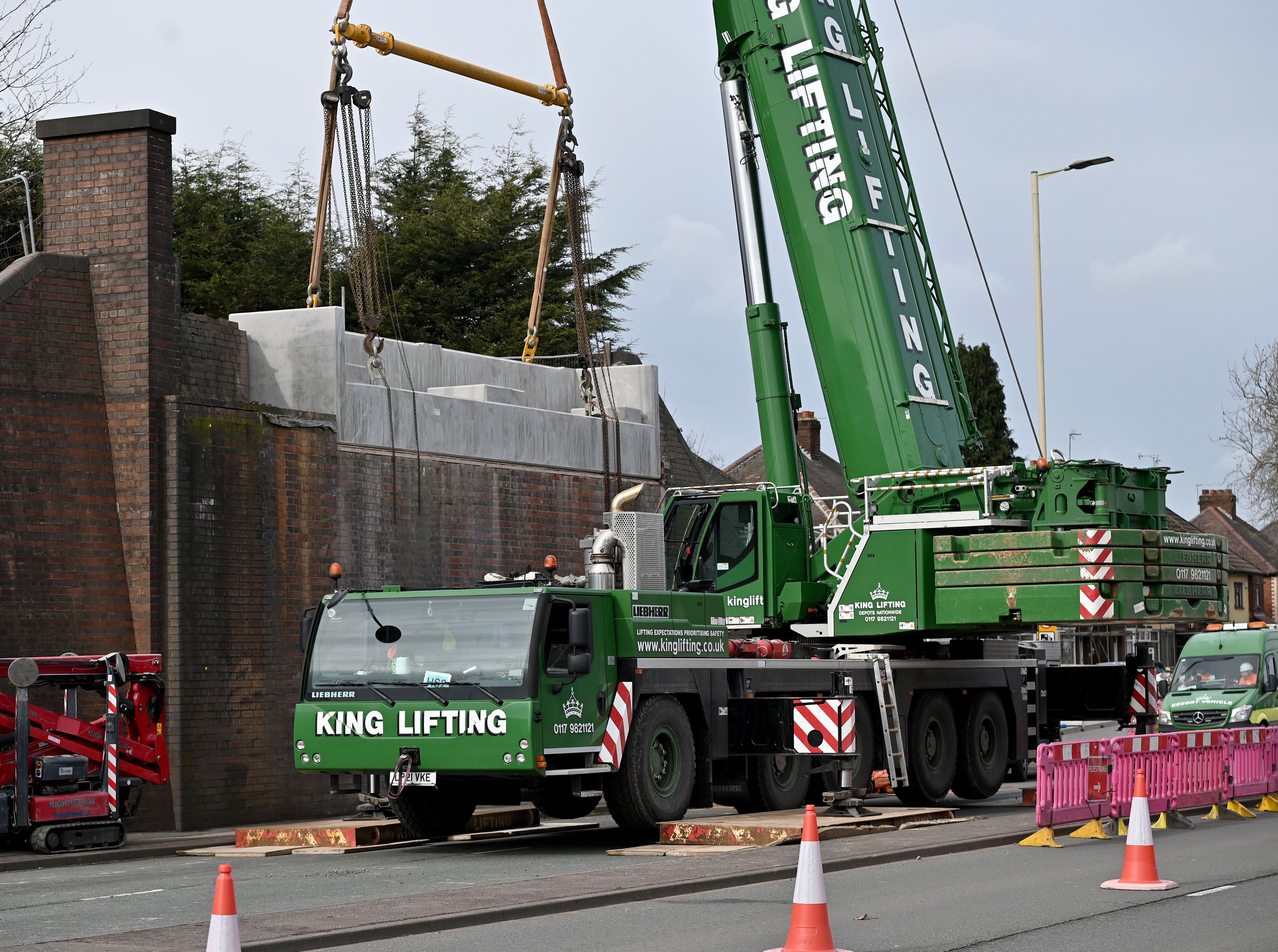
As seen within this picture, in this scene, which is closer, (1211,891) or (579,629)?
(1211,891)

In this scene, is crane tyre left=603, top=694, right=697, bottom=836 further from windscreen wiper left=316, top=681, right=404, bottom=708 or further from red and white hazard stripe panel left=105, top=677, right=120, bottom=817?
red and white hazard stripe panel left=105, top=677, right=120, bottom=817

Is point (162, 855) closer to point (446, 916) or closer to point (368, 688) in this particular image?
point (368, 688)

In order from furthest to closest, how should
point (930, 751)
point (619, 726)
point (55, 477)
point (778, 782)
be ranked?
point (930, 751) → point (55, 477) → point (778, 782) → point (619, 726)

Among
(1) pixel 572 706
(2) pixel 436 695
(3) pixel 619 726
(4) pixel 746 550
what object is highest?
(4) pixel 746 550

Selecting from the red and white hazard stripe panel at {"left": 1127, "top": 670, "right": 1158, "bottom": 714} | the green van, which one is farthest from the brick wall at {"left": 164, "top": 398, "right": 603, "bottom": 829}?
the green van

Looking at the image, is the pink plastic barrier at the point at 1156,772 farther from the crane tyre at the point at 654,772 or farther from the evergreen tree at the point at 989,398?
the evergreen tree at the point at 989,398

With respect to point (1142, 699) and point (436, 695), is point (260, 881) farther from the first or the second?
point (1142, 699)

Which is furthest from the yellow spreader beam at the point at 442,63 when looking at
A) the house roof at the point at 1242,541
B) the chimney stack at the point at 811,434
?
the house roof at the point at 1242,541

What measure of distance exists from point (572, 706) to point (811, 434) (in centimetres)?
4014

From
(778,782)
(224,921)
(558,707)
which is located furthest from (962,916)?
(778,782)

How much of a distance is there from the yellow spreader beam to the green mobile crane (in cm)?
16

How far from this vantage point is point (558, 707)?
46.2 feet

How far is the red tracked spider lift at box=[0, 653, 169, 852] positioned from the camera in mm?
15164

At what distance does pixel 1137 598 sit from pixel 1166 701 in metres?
12.2
